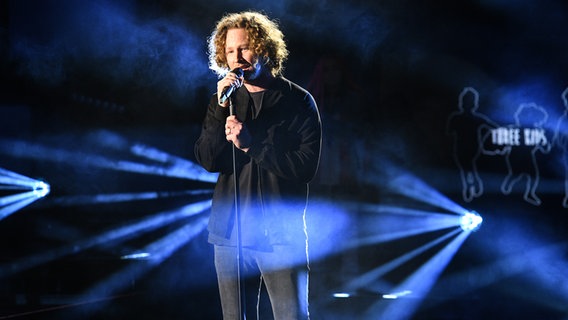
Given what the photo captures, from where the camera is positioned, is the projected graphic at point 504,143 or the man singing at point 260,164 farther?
the projected graphic at point 504,143

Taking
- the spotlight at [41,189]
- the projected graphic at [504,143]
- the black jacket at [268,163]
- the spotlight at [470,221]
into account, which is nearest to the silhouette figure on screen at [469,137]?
the projected graphic at [504,143]

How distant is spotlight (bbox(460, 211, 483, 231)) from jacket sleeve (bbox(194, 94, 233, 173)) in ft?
20.2

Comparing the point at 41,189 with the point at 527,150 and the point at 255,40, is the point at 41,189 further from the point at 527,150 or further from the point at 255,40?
the point at 255,40

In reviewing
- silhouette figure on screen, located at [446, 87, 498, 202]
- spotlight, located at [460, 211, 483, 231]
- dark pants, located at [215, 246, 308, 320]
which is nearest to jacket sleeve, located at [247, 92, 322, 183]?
dark pants, located at [215, 246, 308, 320]

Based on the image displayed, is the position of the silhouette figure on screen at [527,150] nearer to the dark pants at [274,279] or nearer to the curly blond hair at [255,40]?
the curly blond hair at [255,40]

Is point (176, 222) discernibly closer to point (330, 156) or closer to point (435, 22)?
point (330, 156)

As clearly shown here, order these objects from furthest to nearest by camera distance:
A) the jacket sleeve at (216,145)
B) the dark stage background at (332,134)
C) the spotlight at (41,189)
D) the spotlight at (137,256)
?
the spotlight at (41,189)
the spotlight at (137,256)
the dark stage background at (332,134)
the jacket sleeve at (216,145)

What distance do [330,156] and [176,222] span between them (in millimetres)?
1855

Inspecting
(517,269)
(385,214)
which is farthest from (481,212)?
(517,269)

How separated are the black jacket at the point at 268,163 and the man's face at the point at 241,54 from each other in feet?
0.27

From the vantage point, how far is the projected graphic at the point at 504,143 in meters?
7.96

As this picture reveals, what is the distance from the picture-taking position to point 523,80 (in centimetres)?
786

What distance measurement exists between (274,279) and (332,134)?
223 inches

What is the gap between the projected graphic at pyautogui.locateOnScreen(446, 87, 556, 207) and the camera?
7957 millimetres
